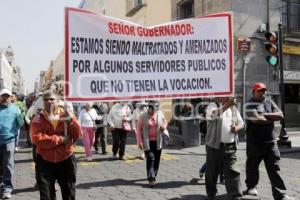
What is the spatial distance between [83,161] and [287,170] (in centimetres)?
486

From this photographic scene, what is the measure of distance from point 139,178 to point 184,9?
1235cm

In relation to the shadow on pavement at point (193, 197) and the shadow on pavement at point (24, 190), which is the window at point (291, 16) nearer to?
the shadow on pavement at point (193, 197)

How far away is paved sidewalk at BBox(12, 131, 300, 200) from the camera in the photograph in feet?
25.1

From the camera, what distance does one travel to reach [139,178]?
9141mm

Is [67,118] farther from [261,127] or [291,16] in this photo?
[291,16]

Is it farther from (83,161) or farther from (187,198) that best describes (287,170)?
(83,161)

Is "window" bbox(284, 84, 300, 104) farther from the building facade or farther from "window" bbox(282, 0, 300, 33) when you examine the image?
"window" bbox(282, 0, 300, 33)

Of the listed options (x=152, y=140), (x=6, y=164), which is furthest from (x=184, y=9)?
(x=6, y=164)

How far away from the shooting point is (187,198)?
734 cm

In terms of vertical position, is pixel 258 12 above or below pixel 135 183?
above

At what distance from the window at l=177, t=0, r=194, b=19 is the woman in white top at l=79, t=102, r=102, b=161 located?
363 inches

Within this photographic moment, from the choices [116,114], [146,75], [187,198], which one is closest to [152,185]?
[187,198]

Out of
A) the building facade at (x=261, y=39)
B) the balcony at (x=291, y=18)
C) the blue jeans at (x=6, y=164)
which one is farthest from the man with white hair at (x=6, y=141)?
the balcony at (x=291, y=18)

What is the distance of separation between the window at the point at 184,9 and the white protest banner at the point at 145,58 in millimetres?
12756
